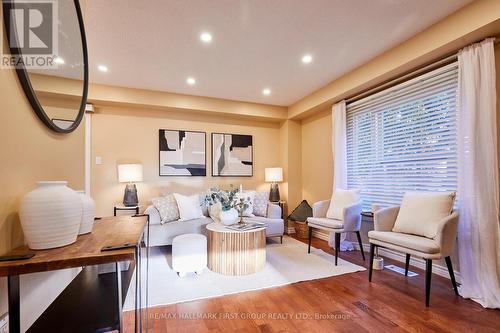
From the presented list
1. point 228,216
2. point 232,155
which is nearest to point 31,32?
point 228,216

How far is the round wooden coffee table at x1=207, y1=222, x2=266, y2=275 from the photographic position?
8.82 feet

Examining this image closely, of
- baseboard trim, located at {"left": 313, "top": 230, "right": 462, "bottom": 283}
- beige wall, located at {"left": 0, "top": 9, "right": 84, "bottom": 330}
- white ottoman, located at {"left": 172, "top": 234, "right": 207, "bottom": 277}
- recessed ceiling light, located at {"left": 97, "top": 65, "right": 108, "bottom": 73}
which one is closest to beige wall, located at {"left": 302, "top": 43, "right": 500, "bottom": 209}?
baseboard trim, located at {"left": 313, "top": 230, "right": 462, "bottom": 283}

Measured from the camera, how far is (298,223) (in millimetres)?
4523

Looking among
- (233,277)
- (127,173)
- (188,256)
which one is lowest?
(233,277)

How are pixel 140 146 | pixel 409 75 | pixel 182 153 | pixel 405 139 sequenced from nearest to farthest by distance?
pixel 409 75 < pixel 405 139 < pixel 140 146 < pixel 182 153

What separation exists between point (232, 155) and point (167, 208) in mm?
1733

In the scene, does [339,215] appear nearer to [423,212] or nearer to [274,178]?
[423,212]

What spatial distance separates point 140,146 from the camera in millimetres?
4223

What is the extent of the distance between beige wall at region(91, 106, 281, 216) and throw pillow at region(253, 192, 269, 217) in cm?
69

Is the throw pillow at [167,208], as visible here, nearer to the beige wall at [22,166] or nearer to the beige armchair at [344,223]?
the beige armchair at [344,223]

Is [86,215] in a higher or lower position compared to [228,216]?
higher

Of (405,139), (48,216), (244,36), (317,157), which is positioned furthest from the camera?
(317,157)

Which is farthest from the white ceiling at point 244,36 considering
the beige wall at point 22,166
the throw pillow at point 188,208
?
the throw pillow at point 188,208

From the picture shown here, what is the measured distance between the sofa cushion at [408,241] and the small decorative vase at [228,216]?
161cm
